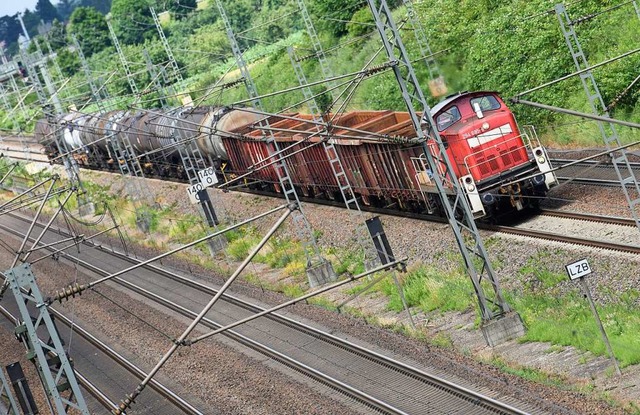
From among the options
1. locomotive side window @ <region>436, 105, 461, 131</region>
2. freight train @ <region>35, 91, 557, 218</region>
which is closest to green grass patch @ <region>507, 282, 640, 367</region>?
A: freight train @ <region>35, 91, 557, 218</region>

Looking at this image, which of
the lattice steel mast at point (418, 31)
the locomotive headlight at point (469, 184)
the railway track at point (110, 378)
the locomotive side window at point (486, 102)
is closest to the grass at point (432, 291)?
the locomotive headlight at point (469, 184)

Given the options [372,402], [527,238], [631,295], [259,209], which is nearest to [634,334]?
[631,295]

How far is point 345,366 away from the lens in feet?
80.0

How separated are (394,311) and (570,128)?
14.5 metres

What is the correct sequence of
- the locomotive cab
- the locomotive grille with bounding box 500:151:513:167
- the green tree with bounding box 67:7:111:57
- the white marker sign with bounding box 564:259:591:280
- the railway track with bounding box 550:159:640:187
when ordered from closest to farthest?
1. the white marker sign with bounding box 564:259:591:280
2. the locomotive cab
3. the locomotive grille with bounding box 500:151:513:167
4. the railway track with bounding box 550:159:640:187
5. the green tree with bounding box 67:7:111:57

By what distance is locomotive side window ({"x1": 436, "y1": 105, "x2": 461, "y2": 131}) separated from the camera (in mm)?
30547

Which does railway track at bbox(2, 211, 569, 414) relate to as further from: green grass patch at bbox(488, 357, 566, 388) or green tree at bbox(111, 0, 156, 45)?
green tree at bbox(111, 0, 156, 45)

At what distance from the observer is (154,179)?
6444cm

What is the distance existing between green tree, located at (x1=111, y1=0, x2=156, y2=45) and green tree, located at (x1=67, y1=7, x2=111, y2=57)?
11.2ft

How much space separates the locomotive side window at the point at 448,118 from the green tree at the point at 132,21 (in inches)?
3446

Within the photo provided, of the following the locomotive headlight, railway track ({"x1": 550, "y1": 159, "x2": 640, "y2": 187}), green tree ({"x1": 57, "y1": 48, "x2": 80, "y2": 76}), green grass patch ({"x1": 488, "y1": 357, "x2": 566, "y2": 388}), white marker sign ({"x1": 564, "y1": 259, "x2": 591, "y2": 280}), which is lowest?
green grass patch ({"x1": 488, "y1": 357, "x2": 566, "y2": 388})

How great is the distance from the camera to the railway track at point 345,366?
20109mm

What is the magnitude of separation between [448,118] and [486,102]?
3.94 feet

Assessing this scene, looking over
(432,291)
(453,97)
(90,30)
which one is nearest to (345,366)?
(432,291)
